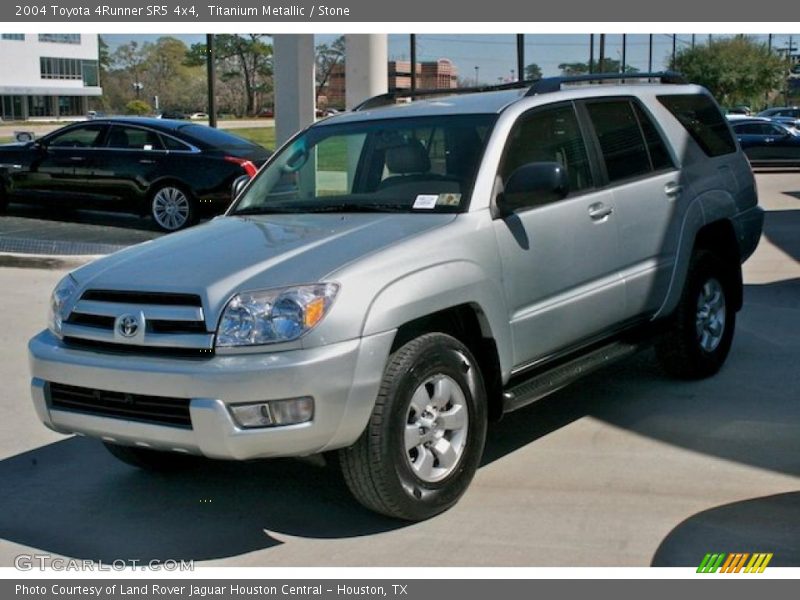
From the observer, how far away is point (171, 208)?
13.9 metres

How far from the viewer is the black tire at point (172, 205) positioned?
13.7 meters

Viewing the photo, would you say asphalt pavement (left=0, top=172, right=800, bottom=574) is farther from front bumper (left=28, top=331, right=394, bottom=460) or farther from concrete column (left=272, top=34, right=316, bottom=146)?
concrete column (left=272, top=34, right=316, bottom=146)

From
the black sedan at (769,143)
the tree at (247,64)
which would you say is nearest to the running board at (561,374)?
the black sedan at (769,143)

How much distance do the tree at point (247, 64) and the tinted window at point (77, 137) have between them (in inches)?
2648

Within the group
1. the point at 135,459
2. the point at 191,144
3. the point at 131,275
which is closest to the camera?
the point at 131,275

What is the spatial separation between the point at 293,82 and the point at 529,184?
11894 mm

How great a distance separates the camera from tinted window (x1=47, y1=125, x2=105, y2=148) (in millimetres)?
14680

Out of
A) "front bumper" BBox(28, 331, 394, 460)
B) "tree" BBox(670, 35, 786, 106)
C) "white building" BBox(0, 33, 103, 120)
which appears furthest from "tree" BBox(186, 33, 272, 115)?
"front bumper" BBox(28, 331, 394, 460)

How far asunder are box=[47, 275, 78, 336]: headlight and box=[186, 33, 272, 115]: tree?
255ft

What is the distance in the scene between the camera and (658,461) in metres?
5.46

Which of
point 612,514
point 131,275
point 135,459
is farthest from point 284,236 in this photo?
point 612,514

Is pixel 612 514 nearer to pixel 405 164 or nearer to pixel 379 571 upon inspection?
pixel 379 571
